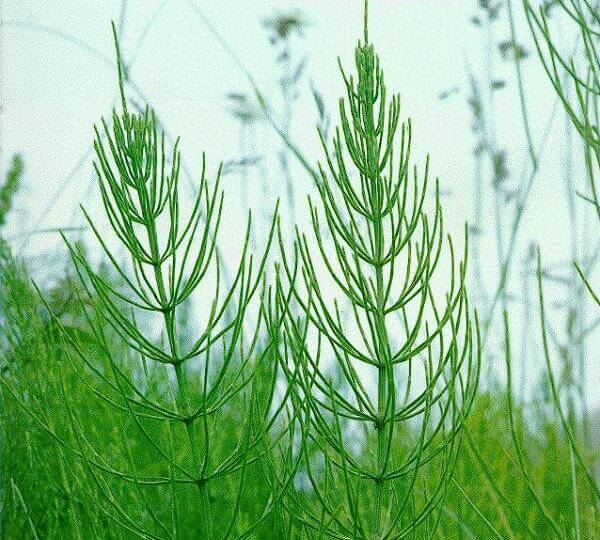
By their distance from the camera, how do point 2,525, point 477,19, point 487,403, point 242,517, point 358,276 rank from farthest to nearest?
1. point 477,19
2. point 487,403
3. point 242,517
4. point 2,525
5. point 358,276

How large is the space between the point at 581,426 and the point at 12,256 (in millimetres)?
1093

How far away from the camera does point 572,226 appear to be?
1.85 meters

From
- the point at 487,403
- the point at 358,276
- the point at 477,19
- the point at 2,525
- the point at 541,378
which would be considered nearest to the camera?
the point at 358,276

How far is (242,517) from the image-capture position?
5.24 feet

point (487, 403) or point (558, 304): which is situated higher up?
point (558, 304)

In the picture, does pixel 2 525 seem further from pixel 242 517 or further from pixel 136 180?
pixel 136 180

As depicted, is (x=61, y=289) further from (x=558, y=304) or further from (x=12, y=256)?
(x=558, y=304)

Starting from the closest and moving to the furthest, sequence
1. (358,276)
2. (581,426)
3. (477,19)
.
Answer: (358,276) → (581,426) → (477,19)

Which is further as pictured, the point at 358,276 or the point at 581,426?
the point at 581,426

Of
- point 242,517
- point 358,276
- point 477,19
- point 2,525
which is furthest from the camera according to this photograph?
point 477,19

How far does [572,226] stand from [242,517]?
0.85 m

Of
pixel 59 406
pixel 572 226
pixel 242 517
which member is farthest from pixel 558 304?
pixel 59 406

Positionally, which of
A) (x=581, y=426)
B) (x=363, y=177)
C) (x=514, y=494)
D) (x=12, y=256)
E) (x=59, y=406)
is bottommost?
(x=514, y=494)

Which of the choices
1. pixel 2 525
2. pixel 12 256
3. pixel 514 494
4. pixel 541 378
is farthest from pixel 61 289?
pixel 541 378
